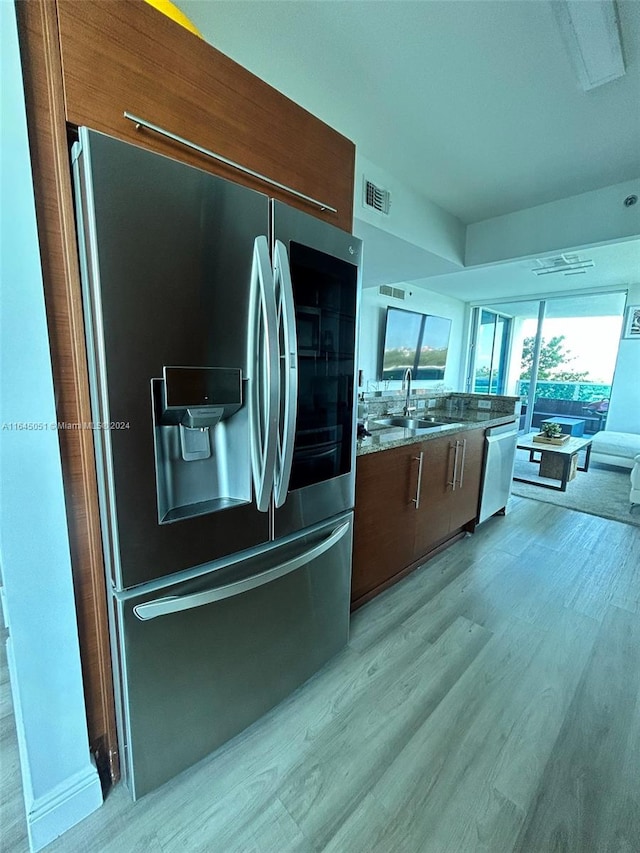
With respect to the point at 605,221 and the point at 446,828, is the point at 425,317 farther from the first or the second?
the point at 446,828

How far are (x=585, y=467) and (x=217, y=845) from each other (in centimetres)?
564

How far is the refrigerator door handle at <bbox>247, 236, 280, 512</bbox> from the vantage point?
1.08 meters

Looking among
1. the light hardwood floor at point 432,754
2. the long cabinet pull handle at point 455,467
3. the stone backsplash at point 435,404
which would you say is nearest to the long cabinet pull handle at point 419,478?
the long cabinet pull handle at point 455,467

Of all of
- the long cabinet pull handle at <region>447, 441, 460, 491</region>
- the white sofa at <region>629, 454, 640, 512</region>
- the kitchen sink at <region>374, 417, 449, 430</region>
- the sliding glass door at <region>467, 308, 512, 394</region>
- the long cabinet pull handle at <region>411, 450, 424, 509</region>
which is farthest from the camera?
the sliding glass door at <region>467, 308, 512, 394</region>

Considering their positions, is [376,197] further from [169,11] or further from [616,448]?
[616,448]

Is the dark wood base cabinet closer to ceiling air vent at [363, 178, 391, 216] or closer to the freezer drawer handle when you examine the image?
the freezer drawer handle

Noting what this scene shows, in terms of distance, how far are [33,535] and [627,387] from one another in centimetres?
685

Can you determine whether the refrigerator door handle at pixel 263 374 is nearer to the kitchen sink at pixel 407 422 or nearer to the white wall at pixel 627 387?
the kitchen sink at pixel 407 422

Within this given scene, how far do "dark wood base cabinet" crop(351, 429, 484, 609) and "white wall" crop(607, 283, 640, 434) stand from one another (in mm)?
4076

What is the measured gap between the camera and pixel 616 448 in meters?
4.74

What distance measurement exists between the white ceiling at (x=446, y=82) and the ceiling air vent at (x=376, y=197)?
0.49 ft

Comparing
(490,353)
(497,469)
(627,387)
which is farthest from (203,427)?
(490,353)

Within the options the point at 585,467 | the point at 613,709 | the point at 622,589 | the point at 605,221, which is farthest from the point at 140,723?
the point at 585,467

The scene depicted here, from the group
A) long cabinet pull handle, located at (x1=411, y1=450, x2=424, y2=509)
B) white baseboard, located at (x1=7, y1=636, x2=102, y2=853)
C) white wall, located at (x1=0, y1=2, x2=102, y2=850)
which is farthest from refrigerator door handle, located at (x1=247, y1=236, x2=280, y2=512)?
long cabinet pull handle, located at (x1=411, y1=450, x2=424, y2=509)
